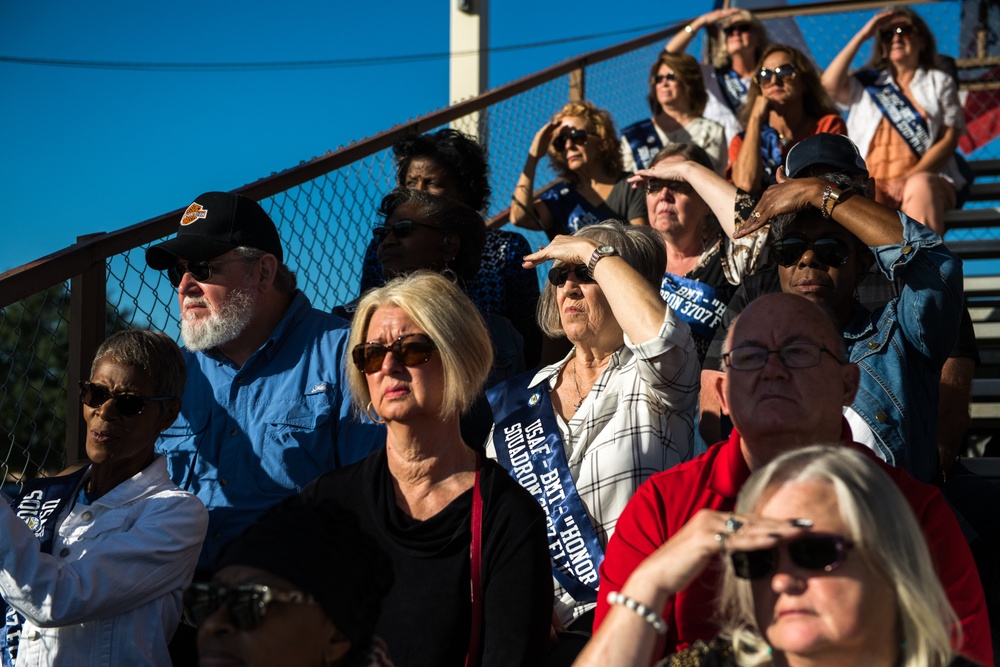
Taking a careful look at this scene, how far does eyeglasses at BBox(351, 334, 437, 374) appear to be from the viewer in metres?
3.11

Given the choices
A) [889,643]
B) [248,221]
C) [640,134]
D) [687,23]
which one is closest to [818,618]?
[889,643]

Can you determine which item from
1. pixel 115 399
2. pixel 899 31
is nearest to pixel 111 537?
pixel 115 399

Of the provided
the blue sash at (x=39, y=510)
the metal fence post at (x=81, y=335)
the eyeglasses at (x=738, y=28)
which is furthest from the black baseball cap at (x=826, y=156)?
the eyeglasses at (x=738, y=28)

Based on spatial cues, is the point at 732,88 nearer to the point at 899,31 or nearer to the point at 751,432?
the point at 899,31

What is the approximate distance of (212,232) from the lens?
400 centimetres

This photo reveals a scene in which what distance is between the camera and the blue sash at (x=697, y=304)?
178 inches

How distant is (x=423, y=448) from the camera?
3.06 meters

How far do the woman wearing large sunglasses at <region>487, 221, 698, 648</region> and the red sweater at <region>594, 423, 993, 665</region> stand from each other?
0.51 metres

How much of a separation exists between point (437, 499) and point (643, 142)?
466cm

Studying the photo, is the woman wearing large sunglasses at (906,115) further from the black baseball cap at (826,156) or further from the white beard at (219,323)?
the white beard at (219,323)

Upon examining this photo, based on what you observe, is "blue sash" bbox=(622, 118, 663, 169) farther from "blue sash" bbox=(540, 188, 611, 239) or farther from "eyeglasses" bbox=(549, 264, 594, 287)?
"eyeglasses" bbox=(549, 264, 594, 287)

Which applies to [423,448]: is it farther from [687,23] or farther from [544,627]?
[687,23]

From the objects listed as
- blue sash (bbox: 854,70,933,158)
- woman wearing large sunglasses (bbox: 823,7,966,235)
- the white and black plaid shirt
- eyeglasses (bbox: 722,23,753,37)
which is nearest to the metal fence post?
the white and black plaid shirt

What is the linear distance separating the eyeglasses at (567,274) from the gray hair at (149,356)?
1.27 metres
